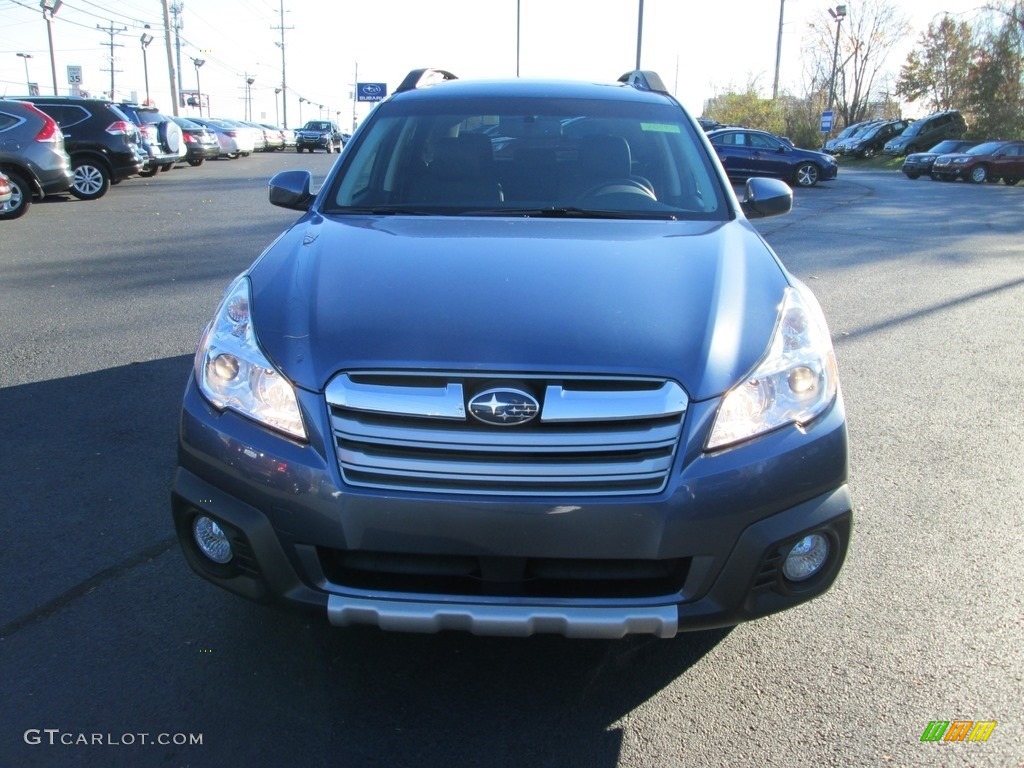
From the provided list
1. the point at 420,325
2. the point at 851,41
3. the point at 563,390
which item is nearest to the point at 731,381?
the point at 563,390

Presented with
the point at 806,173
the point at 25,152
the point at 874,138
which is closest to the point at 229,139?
the point at 806,173

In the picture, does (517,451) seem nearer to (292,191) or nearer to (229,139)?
(292,191)

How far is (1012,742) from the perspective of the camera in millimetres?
2453

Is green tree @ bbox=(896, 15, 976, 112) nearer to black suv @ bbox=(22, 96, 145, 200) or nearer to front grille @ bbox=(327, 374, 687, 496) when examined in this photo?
black suv @ bbox=(22, 96, 145, 200)

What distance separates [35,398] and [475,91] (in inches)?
116

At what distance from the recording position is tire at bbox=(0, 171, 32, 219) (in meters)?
12.9

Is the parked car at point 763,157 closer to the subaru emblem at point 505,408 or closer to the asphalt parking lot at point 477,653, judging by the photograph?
the asphalt parking lot at point 477,653

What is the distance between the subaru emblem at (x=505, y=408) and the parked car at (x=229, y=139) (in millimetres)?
32273

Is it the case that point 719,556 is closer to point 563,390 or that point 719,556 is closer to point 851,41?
point 563,390

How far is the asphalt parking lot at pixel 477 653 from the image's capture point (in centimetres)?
244

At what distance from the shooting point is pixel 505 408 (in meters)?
2.31

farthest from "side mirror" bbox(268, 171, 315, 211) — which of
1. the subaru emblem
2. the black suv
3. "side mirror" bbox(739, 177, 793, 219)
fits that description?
the black suv

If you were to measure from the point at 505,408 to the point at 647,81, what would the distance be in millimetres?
3236

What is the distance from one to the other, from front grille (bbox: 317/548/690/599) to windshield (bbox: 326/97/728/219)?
1.62 m
